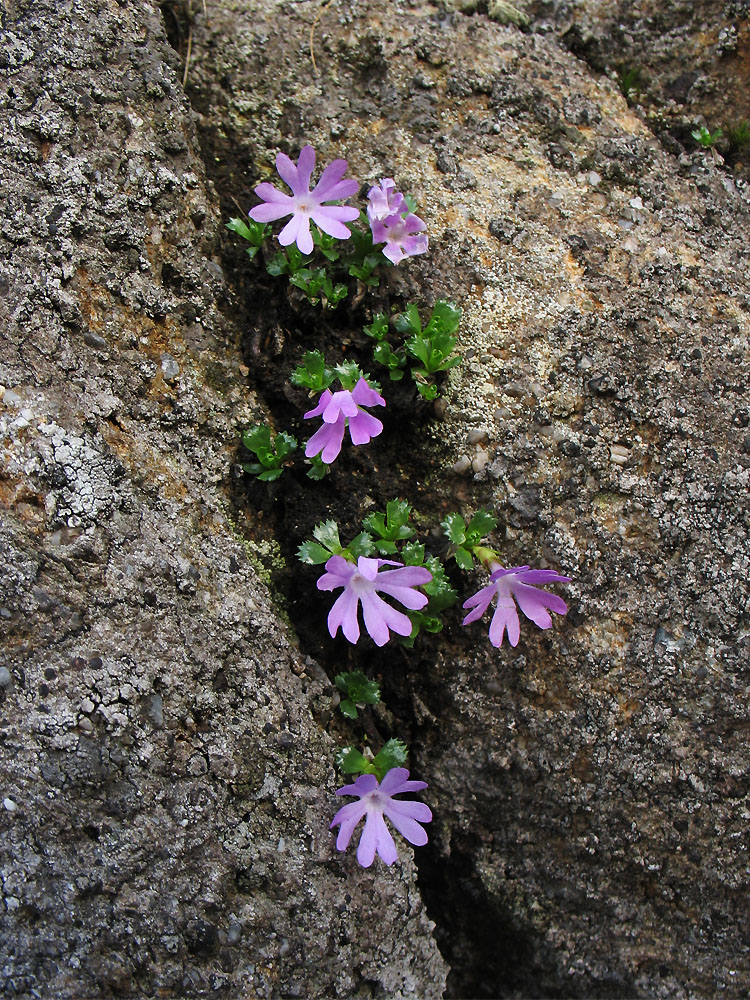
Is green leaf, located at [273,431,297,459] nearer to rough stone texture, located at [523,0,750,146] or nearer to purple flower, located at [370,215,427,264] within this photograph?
purple flower, located at [370,215,427,264]

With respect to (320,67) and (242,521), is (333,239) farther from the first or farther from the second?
(242,521)

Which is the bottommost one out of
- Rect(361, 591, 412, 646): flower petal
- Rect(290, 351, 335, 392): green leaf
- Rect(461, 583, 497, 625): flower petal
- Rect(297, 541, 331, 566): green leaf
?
Rect(297, 541, 331, 566): green leaf

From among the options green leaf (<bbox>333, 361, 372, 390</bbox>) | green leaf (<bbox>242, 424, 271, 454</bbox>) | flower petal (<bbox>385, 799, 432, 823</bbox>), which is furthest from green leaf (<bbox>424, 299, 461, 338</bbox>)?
flower petal (<bbox>385, 799, 432, 823</bbox>)

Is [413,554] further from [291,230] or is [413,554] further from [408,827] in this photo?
[291,230]

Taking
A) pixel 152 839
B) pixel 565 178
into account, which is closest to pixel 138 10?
pixel 565 178

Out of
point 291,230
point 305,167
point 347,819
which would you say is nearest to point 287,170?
point 305,167

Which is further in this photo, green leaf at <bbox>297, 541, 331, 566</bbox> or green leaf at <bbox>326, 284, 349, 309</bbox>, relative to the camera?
green leaf at <bbox>326, 284, 349, 309</bbox>

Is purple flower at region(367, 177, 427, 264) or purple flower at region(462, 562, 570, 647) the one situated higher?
purple flower at region(367, 177, 427, 264)

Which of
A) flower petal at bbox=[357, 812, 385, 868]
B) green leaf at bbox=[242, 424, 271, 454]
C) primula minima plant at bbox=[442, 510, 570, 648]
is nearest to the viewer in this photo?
flower petal at bbox=[357, 812, 385, 868]
